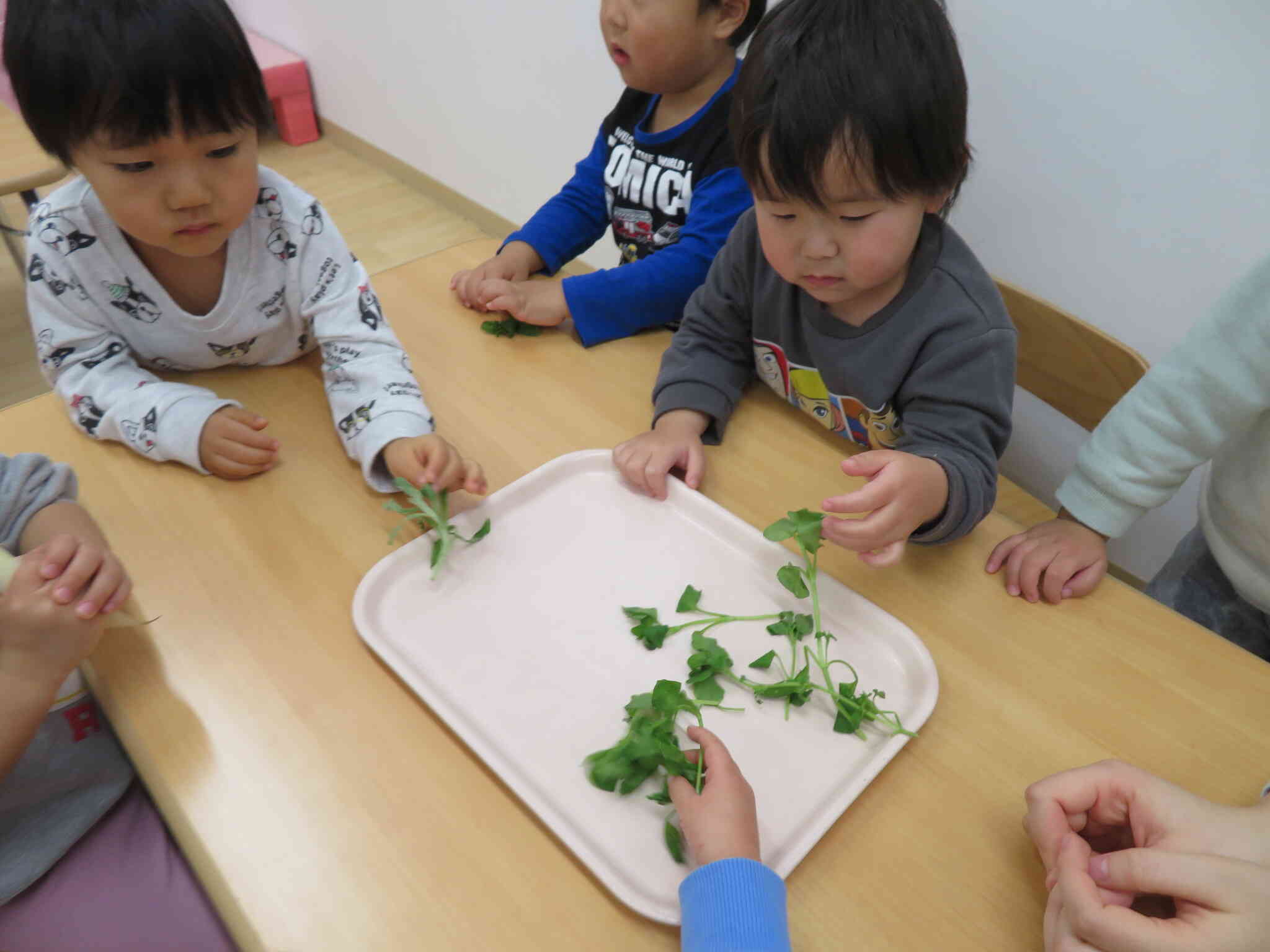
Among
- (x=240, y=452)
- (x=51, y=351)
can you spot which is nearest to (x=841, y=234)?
(x=240, y=452)

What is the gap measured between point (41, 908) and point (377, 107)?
2653 mm

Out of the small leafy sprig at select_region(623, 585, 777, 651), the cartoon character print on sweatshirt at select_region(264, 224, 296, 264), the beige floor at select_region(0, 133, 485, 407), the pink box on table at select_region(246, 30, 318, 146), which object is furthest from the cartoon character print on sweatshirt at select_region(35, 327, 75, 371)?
the pink box on table at select_region(246, 30, 318, 146)

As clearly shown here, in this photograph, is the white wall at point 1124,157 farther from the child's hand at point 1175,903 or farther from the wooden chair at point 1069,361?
the child's hand at point 1175,903

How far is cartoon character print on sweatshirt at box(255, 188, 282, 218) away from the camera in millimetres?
872

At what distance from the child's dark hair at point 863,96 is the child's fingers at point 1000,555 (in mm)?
318

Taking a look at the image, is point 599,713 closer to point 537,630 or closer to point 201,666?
point 537,630

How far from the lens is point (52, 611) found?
0.58 meters

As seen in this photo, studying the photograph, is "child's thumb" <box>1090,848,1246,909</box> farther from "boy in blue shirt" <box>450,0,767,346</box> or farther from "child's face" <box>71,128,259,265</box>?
"child's face" <box>71,128,259,265</box>

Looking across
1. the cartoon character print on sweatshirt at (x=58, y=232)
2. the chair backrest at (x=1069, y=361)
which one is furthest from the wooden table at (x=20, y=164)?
the chair backrest at (x=1069, y=361)

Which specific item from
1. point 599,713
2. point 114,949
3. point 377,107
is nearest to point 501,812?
point 599,713

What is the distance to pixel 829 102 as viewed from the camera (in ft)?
2.18

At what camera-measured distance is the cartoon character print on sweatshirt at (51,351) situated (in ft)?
2.73

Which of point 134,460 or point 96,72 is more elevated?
point 96,72

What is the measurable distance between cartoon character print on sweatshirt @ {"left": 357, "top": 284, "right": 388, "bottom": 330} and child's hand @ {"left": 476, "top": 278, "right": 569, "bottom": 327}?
14 centimetres
